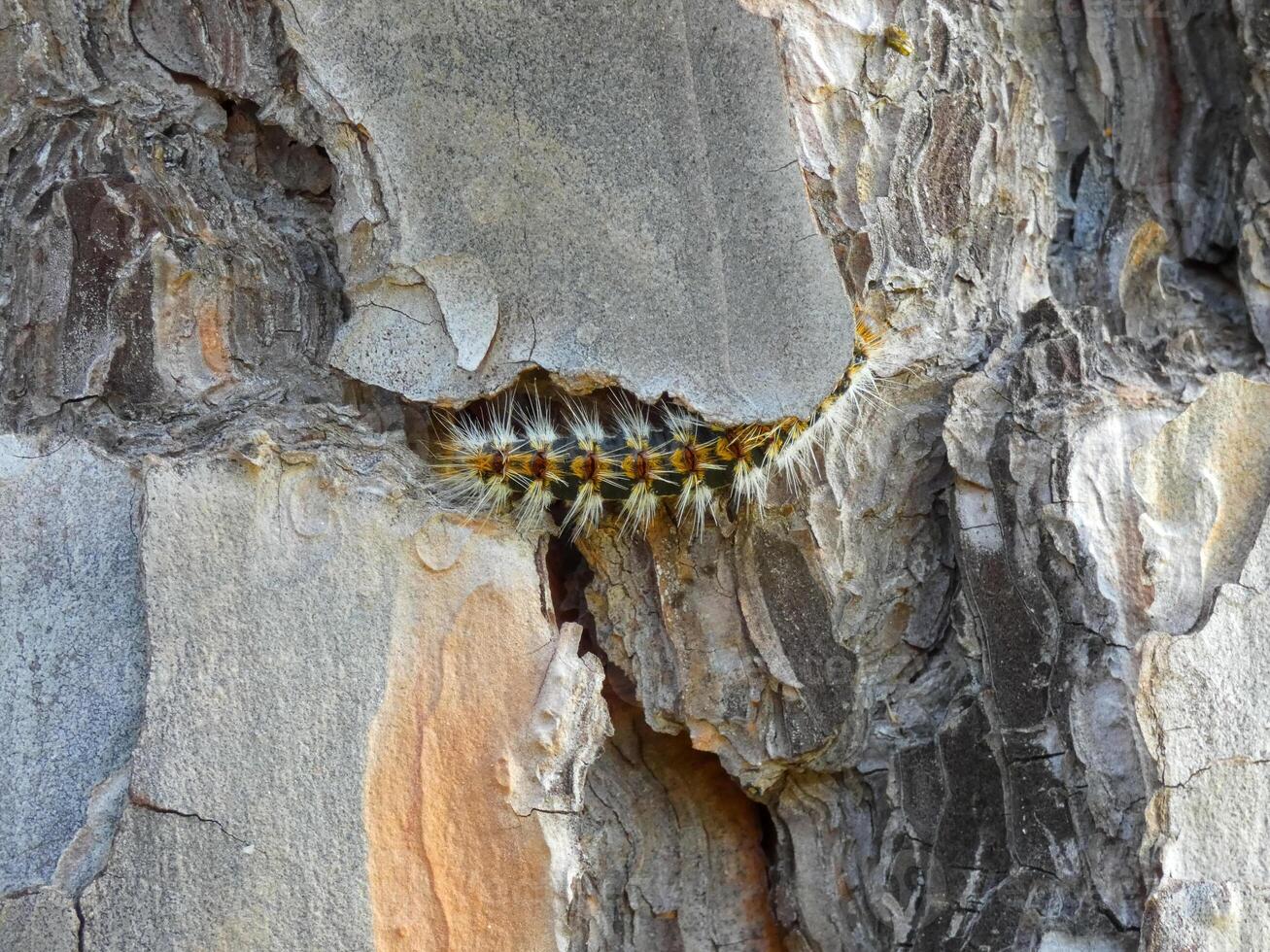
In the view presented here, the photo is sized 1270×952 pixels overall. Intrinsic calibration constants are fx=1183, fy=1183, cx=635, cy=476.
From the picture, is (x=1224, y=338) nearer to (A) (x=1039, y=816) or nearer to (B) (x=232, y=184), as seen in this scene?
(A) (x=1039, y=816)

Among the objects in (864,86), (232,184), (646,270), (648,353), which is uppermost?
(864,86)

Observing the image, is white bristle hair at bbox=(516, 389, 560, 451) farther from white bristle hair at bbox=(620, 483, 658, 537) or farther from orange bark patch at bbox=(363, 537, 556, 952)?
orange bark patch at bbox=(363, 537, 556, 952)

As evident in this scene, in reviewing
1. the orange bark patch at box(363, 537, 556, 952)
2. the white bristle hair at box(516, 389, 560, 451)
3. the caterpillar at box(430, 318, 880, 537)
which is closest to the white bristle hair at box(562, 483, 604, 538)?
the caterpillar at box(430, 318, 880, 537)

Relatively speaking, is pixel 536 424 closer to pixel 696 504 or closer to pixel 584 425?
pixel 584 425

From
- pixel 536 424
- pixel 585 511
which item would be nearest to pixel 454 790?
pixel 585 511

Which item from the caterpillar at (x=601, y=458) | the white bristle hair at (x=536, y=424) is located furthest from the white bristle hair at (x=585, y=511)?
the white bristle hair at (x=536, y=424)

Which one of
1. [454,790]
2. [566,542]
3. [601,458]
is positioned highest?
[601,458]

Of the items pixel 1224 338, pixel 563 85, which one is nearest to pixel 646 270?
pixel 563 85
